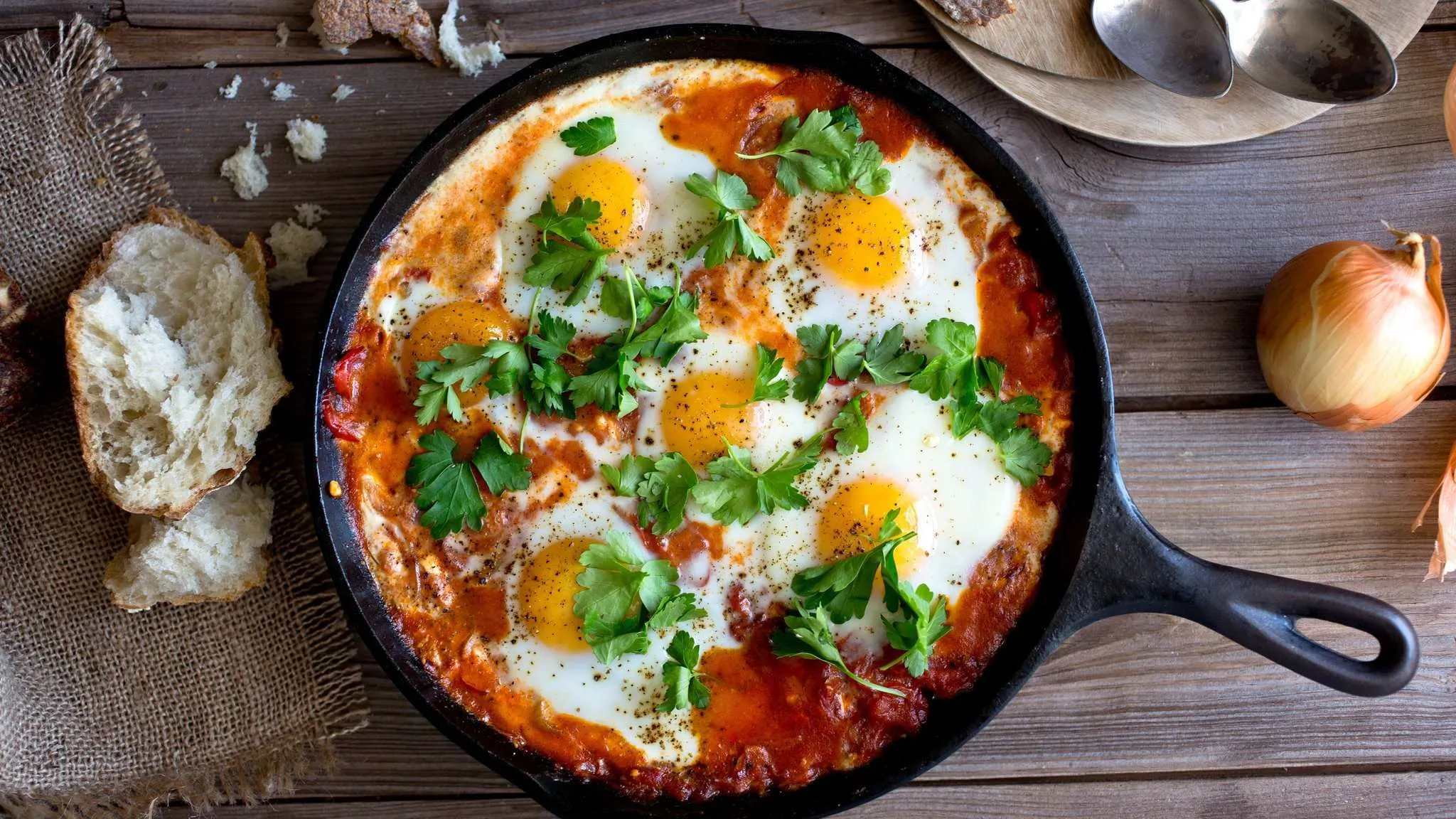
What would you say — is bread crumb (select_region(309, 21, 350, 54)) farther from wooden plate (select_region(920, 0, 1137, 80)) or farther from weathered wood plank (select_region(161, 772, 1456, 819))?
weathered wood plank (select_region(161, 772, 1456, 819))

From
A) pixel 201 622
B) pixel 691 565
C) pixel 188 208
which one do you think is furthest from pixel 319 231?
pixel 691 565

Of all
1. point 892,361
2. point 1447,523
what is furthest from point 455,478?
point 1447,523

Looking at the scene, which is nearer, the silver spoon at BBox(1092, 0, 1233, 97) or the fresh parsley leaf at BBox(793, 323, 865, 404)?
the fresh parsley leaf at BBox(793, 323, 865, 404)

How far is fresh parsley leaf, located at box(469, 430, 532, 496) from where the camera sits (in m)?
2.33

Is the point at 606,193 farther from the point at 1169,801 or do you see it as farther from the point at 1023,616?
the point at 1169,801

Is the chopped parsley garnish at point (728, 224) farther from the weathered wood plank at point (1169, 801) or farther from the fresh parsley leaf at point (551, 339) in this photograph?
the weathered wood plank at point (1169, 801)

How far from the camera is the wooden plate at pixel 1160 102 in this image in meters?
2.55

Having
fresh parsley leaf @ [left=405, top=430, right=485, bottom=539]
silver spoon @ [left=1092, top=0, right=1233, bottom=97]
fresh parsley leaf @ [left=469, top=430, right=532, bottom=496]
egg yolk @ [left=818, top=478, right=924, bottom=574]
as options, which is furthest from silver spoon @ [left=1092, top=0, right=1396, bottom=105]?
fresh parsley leaf @ [left=405, top=430, right=485, bottom=539]

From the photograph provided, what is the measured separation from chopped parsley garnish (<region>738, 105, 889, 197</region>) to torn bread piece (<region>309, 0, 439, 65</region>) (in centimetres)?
94

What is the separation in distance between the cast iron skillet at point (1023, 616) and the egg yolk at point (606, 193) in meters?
0.22

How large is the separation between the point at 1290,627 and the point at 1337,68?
4.68 ft

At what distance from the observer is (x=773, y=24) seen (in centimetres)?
262

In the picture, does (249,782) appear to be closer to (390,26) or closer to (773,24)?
(390,26)

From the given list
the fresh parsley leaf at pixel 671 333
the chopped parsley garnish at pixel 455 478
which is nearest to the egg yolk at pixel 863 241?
the fresh parsley leaf at pixel 671 333
